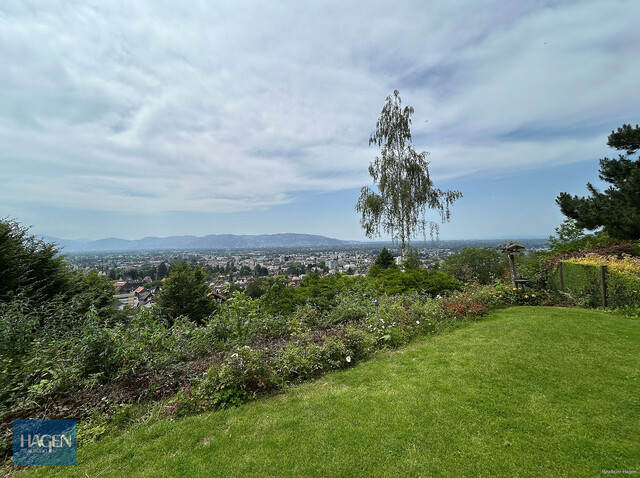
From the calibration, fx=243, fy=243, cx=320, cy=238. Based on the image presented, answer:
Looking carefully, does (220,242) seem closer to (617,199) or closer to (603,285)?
(617,199)

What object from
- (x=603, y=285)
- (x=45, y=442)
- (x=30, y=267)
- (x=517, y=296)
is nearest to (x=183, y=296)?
(x=30, y=267)

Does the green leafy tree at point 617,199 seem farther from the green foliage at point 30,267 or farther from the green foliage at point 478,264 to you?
the green foliage at point 30,267

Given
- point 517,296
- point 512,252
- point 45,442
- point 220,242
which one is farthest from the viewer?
point 220,242

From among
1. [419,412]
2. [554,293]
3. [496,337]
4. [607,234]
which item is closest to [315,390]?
[419,412]

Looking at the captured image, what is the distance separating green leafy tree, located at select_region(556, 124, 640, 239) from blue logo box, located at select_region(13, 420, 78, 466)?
1443cm

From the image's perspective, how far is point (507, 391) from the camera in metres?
2.86

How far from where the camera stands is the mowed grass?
6.53 ft

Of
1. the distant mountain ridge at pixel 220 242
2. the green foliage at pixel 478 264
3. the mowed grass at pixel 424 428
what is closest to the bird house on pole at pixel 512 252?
the mowed grass at pixel 424 428

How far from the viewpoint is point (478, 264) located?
12.2 m

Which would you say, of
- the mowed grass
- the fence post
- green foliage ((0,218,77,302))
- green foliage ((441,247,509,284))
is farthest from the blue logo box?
green foliage ((441,247,509,284))

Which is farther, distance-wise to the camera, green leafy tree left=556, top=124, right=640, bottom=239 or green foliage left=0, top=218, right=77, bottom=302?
green leafy tree left=556, top=124, right=640, bottom=239

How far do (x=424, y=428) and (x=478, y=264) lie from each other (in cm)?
1206

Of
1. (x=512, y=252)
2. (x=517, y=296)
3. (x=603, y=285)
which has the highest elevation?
(x=512, y=252)

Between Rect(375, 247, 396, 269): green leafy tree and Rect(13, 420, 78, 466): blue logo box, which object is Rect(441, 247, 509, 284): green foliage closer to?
Rect(375, 247, 396, 269): green leafy tree
